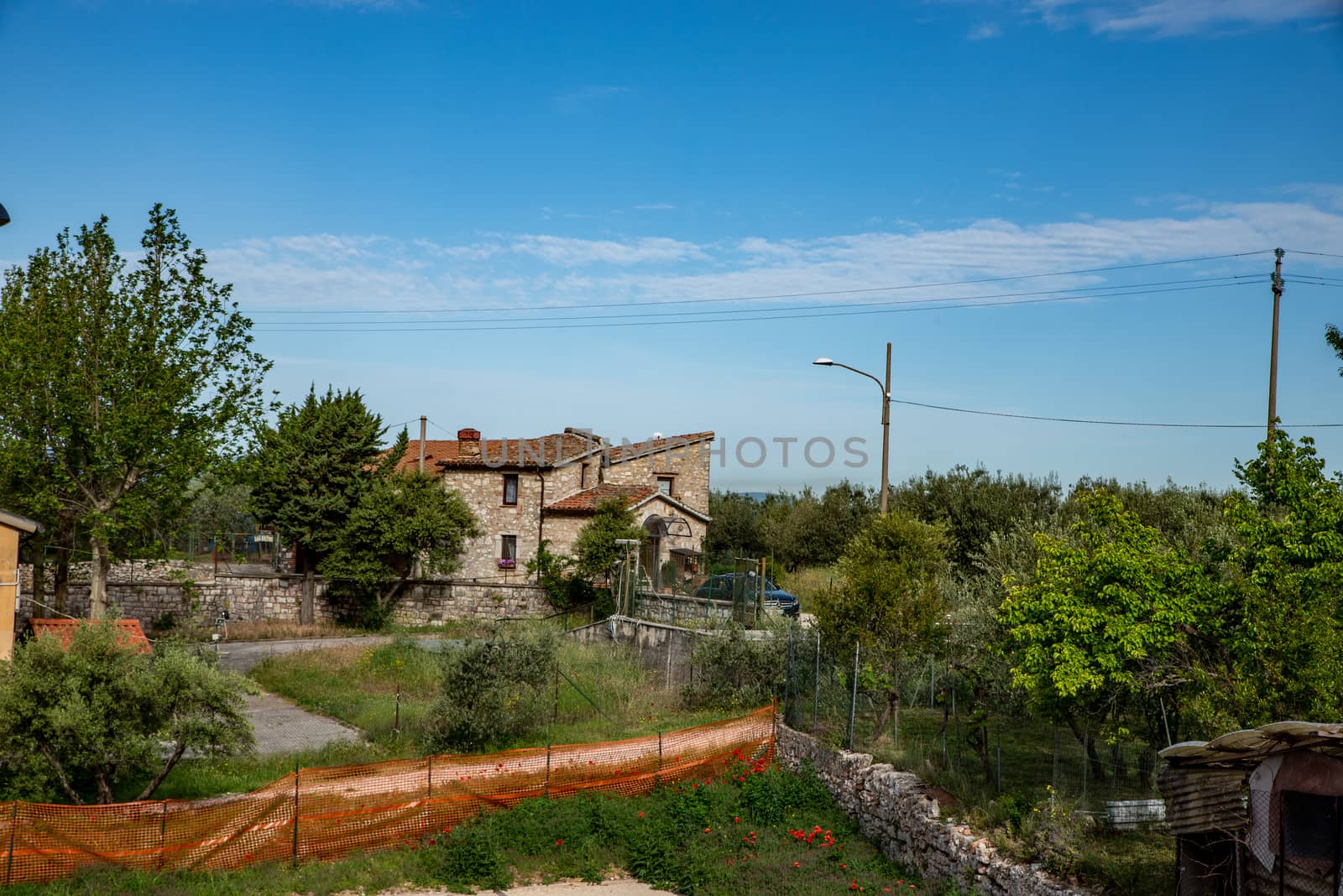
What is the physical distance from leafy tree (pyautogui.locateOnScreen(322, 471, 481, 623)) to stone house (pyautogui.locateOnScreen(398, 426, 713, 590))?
173 centimetres

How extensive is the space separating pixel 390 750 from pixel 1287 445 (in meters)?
14.9

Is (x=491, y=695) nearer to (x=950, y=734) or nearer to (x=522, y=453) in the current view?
(x=950, y=734)

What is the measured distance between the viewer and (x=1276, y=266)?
1823cm

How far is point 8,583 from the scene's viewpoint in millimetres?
16859

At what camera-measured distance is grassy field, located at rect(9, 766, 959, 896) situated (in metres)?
12.5

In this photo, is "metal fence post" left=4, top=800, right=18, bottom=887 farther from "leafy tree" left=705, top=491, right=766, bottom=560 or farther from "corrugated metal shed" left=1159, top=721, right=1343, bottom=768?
"leafy tree" left=705, top=491, right=766, bottom=560

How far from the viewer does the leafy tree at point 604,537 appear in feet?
113

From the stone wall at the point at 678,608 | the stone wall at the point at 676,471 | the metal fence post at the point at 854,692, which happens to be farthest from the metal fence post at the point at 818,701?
the stone wall at the point at 676,471

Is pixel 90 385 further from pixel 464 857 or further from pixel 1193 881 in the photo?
pixel 1193 881

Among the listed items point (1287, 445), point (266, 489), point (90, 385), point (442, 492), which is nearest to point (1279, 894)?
point (1287, 445)

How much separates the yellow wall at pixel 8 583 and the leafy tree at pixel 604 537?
19622 mm

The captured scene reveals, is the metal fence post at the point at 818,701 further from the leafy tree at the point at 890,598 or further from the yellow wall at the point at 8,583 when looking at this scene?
the yellow wall at the point at 8,583

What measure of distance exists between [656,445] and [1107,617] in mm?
31035

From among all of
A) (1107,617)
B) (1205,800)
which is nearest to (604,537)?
(1107,617)
